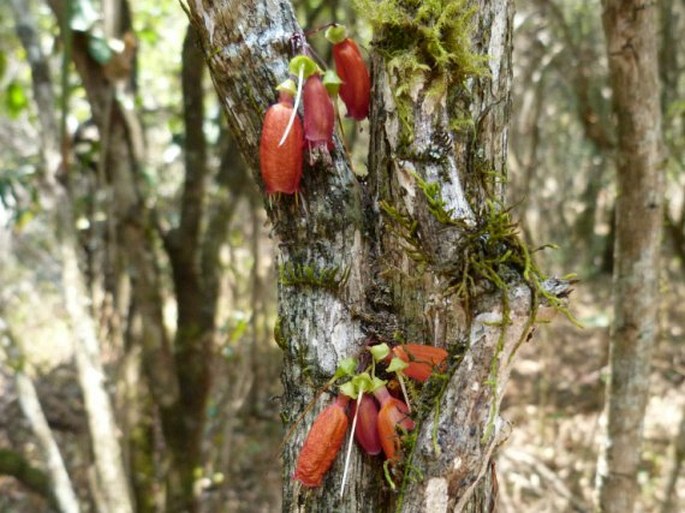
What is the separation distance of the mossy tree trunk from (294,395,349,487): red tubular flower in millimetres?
28

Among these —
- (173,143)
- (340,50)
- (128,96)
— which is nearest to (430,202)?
(340,50)

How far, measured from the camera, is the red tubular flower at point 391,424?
1.12 m

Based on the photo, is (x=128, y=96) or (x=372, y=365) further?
(x=128, y=96)

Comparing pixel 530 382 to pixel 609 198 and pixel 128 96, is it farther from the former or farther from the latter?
pixel 128 96

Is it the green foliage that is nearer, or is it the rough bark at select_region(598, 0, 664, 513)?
the green foliage

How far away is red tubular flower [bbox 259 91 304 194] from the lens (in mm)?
1156

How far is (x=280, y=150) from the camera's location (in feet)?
3.78

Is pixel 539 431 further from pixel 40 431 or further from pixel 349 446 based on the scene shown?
pixel 349 446

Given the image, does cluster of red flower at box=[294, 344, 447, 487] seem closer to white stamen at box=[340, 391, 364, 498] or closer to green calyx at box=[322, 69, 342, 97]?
white stamen at box=[340, 391, 364, 498]

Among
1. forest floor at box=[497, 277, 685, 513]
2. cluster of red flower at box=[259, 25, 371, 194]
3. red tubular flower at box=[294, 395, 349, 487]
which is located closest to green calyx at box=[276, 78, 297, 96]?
cluster of red flower at box=[259, 25, 371, 194]

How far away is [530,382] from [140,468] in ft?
16.9

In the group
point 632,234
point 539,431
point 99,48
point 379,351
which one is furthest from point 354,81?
point 539,431

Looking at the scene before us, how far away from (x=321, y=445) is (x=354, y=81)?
65 cm

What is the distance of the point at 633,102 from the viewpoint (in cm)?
194
